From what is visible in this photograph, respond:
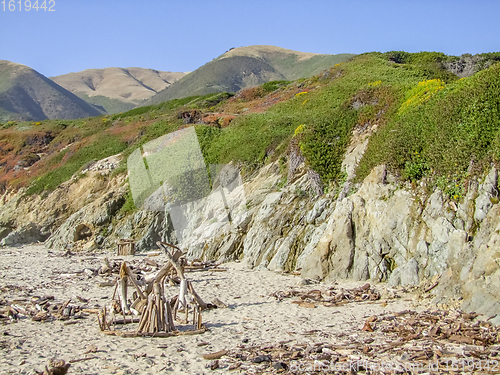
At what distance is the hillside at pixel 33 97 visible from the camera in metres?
123

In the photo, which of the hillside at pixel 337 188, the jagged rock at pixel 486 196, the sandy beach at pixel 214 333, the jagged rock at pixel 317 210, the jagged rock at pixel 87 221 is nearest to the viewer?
the sandy beach at pixel 214 333

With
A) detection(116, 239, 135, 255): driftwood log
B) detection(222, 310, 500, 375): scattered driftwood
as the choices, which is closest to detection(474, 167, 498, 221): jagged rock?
detection(222, 310, 500, 375): scattered driftwood

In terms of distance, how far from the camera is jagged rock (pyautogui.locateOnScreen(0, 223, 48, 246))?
82.3 feet

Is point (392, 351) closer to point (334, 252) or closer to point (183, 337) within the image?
point (183, 337)

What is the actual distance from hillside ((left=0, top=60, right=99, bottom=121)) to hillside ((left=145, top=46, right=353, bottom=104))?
1276 inches

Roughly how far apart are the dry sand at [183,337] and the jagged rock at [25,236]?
11987 mm

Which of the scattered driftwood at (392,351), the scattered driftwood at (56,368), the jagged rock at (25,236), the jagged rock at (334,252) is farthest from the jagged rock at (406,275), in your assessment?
the jagged rock at (25,236)

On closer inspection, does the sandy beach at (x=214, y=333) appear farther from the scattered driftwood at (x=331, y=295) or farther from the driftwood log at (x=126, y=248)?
the driftwood log at (x=126, y=248)

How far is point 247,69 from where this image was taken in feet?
449

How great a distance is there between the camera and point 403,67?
2853cm

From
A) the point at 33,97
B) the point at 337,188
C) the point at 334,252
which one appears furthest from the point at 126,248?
the point at 33,97

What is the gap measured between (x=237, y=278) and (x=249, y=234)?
296 cm

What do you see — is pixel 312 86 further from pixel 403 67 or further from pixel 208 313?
pixel 208 313

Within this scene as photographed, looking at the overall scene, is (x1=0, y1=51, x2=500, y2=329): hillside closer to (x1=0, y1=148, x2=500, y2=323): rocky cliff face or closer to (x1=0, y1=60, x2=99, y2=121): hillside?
(x1=0, y1=148, x2=500, y2=323): rocky cliff face
